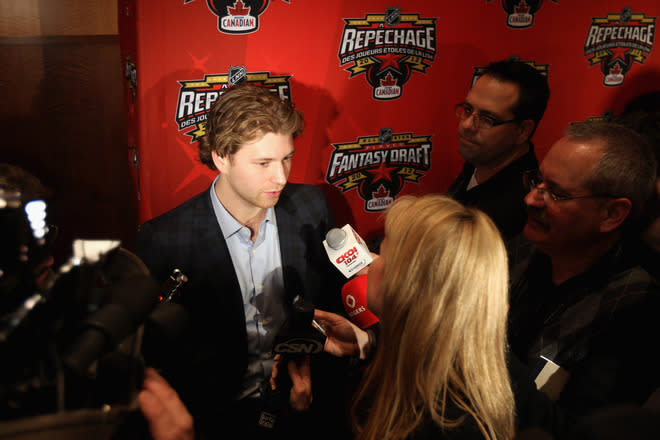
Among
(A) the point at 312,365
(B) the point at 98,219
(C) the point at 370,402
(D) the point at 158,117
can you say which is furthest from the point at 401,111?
(B) the point at 98,219

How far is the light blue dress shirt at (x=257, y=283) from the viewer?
1.78 metres

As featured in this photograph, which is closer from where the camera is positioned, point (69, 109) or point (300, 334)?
point (300, 334)

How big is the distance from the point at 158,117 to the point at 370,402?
4.83 ft

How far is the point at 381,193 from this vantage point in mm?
2604

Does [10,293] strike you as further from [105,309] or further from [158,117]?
[158,117]

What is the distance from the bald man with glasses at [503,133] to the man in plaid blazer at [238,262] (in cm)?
100

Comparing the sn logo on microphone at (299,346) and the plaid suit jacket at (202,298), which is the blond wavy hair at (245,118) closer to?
the plaid suit jacket at (202,298)

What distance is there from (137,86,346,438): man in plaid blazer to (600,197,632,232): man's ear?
1204 mm

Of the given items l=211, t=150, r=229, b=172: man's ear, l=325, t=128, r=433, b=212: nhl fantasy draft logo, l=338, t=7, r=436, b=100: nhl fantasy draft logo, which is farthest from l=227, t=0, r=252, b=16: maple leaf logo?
l=325, t=128, r=433, b=212: nhl fantasy draft logo

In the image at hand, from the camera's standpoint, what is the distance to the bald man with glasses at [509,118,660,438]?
1.37m

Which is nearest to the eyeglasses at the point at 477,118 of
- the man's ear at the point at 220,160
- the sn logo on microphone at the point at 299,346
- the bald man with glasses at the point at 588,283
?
the bald man with glasses at the point at 588,283

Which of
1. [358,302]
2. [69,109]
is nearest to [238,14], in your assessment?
[69,109]

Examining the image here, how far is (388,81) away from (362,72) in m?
0.18

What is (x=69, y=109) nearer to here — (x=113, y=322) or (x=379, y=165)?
(x=379, y=165)
